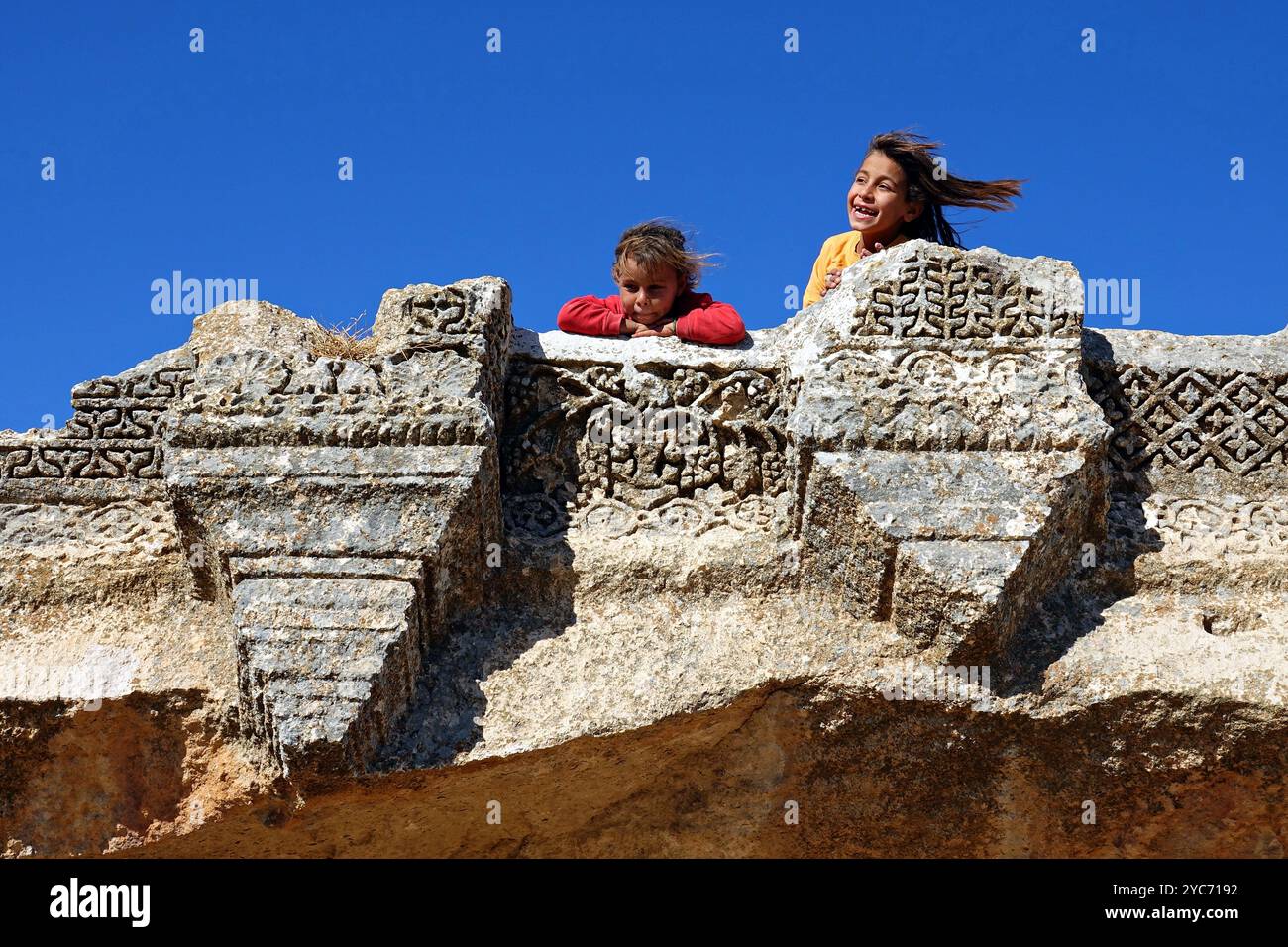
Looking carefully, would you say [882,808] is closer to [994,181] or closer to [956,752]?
[956,752]

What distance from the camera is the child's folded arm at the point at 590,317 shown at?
5.06 m

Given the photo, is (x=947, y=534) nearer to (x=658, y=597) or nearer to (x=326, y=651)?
(x=658, y=597)

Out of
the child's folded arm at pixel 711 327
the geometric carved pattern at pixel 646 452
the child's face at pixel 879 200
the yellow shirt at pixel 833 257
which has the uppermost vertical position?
the child's face at pixel 879 200

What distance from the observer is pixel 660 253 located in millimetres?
5105

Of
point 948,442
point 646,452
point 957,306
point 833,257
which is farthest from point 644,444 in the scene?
point 833,257

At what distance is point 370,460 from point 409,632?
1.71 feet

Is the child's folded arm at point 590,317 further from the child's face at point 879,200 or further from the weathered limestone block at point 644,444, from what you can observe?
the child's face at point 879,200

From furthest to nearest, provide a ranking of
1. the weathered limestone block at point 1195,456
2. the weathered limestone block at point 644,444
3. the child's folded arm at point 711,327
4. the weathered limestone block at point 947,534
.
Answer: the child's folded arm at point 711,327, the weathered limestone block at point 644,444, the weathered limestone block at point 1195,456, the weathered limestone block at point 947,534

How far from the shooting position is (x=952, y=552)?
4184 millimetres

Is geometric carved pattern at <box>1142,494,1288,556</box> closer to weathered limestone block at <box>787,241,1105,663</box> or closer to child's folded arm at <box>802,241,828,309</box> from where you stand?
weathered limestone block at <box>787,241,1105,663</box>

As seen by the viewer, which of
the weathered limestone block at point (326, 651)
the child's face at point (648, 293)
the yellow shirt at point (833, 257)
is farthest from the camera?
the yellow shirt at point (833, 257)

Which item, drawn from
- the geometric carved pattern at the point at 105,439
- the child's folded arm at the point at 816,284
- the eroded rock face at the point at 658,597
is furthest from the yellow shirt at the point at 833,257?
the geometric carved pattern at the point at 105,439

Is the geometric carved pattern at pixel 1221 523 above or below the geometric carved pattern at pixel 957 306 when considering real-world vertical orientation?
below
